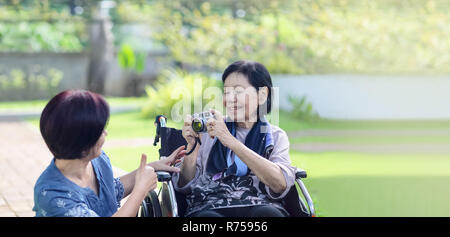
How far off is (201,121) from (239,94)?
0.22 metres

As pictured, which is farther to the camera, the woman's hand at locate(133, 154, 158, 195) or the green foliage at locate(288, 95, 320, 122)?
the green foliage at locate(288, 95, 320, 122)

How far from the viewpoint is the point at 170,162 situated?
9.00ft

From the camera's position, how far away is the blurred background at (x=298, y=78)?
6340 millimetres

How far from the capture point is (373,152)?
816 centimetres

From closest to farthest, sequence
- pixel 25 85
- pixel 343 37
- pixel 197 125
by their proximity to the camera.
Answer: pixel 197 125, pixel 343 37, pixel 25 85

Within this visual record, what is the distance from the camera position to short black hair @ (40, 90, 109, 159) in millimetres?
1940

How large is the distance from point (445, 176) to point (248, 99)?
482cm

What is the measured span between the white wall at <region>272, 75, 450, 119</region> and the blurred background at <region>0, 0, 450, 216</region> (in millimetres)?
21

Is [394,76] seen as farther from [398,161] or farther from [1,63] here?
[1,63]

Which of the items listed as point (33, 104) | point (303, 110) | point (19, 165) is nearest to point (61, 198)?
point (19, 165)

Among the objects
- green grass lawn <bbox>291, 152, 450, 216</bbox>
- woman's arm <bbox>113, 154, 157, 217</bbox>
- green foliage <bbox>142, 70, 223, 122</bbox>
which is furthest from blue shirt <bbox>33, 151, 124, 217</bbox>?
green foliage <bbox>142, 70, 223, 122</bbox>

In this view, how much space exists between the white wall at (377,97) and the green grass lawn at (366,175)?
1061 mm

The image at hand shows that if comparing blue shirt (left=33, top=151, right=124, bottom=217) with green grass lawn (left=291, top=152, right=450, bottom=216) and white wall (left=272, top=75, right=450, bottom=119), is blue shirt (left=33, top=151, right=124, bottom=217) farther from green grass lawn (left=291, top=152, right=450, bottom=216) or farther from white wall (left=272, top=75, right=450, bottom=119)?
white wall (left=272, top=75, right=450, bottom=119)

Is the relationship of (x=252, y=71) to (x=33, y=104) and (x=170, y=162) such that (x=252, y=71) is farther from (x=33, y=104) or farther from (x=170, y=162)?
(x=33, y=104)
